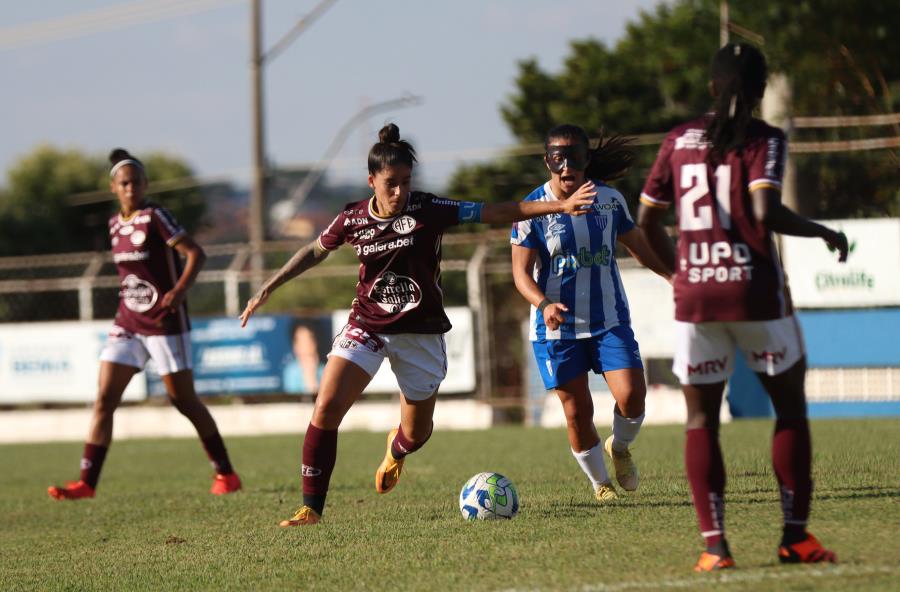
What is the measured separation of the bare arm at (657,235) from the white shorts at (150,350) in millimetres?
5654

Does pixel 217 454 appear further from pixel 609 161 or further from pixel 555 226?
pixel 609 161

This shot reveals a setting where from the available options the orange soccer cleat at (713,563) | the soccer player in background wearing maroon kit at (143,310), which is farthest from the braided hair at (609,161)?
the soccer player in background wearing maroon kit at (143,310)

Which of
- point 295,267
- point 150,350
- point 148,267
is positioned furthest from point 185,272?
point 295,267

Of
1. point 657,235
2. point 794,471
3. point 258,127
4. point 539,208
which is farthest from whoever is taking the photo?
point 258,127

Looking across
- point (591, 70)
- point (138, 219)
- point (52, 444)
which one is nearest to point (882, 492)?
point (138, 219)

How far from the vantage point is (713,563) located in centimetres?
506

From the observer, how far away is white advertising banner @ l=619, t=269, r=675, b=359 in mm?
17141

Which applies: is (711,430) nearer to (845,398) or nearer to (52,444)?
(845,398)

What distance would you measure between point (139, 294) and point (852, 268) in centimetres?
966

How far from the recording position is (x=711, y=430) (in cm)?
524

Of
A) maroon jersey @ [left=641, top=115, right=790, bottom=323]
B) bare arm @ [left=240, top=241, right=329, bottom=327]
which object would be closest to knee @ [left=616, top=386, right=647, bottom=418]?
bare arm @ [left=240, top=241, right=329, bottom=327]

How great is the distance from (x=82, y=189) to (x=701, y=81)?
31887 mm

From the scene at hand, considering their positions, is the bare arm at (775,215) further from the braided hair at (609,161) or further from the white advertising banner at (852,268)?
the white advertising banner at (852,268)

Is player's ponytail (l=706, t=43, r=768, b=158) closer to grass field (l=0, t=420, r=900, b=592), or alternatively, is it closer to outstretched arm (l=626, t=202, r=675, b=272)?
outstretched arm (l=626, t=202, r=675, b=272)
